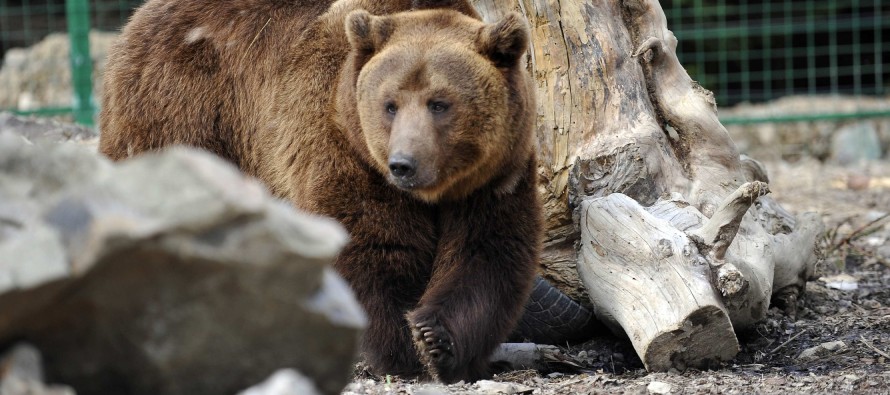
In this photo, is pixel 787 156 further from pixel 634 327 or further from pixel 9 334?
pixel 9 334

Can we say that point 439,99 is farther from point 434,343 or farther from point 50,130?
point 50,130

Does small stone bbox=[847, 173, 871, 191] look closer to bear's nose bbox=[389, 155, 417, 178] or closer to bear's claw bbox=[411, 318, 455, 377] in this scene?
bear's claw bbox=[411, 318, 455, 377]

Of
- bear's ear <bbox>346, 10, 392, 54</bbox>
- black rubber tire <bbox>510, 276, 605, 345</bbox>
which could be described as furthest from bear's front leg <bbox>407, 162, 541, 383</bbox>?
bear's ear <bbox>346, 10, 392, 54</bbox>

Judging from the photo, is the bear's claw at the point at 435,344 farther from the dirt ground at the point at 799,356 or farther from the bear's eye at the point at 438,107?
the bear's eye at the point at 438,107

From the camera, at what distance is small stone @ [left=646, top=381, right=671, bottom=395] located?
3.60 metres

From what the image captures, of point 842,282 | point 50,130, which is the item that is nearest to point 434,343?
point 842,282

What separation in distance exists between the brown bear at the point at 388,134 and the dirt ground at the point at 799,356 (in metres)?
0.34

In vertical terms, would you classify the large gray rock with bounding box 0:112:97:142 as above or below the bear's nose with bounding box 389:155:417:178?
below

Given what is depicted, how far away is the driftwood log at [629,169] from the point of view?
430 cm

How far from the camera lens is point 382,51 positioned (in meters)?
4.10

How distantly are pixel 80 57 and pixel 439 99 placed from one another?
6.50m

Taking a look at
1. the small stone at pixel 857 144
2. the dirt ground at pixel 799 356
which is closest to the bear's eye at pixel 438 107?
the dirt ground at pixel 799 356

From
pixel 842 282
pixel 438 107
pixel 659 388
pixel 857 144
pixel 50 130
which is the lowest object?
pixel 857 144

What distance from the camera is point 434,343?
13.0 ft
